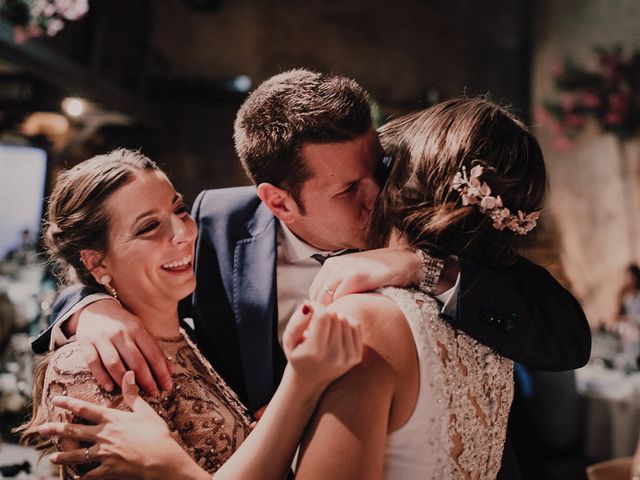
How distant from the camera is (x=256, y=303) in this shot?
1.81m

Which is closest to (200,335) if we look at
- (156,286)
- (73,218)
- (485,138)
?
(156,286)

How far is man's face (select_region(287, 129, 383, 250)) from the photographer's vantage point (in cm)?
170

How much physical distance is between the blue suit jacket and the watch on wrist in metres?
0.05

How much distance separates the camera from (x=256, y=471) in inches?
43.3

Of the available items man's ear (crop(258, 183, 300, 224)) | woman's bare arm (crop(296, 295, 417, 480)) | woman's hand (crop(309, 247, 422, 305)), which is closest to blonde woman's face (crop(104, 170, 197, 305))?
man's ear (crop(258, 183, 300, 224))

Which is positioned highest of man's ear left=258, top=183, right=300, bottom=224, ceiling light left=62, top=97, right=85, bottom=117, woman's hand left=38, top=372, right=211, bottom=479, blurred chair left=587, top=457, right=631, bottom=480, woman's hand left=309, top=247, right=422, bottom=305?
ceiling light left=62, top=97, right=85, bottom=117

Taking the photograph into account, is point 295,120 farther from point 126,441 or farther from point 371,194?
point 126,441

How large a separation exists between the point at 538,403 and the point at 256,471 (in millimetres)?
3270

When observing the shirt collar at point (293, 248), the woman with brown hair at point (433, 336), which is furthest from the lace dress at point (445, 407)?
the shirt collar at point (293, 248)

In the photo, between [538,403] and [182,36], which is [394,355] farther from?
[182,36]

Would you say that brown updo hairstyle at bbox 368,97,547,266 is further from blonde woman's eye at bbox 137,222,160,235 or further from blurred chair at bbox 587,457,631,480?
blurred chair at bbox 587,457,631,480

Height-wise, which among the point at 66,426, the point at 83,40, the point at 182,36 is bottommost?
the point at 66,426

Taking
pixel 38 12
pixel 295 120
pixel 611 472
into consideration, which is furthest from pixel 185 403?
pixel 38 12

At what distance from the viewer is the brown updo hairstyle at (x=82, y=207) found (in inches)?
64.9
